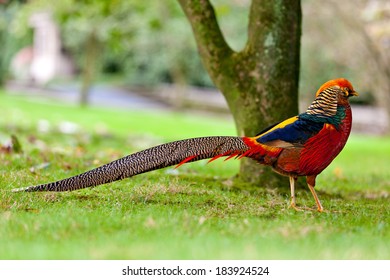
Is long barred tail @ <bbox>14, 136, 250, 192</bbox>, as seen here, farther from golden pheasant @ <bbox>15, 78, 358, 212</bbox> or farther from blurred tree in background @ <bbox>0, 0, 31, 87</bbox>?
blurred tree in background @ <bbox>0, 0, 31, 87</bbox>

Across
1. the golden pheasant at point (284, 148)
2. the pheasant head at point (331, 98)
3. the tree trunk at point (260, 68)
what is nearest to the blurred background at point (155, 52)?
the tree trunk at point (260, 68)

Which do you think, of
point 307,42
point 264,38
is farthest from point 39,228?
point 307,42

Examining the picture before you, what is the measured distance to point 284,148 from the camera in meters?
5.71

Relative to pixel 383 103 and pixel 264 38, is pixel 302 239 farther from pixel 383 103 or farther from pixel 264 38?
pixel 383 103

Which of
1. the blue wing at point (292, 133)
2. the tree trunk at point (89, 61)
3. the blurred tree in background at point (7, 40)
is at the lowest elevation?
the blue wing at point (292, 133)

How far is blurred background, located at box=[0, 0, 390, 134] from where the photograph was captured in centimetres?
2197

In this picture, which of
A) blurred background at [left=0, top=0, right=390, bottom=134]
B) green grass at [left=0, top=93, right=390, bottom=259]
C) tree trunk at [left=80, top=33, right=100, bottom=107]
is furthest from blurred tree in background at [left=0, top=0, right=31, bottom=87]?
green grass at [left=0, top=93, right=390, bottom=259]

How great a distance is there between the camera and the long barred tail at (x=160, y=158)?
5766 millimetres

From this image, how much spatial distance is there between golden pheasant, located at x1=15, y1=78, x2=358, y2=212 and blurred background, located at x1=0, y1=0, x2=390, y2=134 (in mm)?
7135

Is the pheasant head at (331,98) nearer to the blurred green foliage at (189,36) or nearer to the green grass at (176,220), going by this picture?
the green grass at (176,220)

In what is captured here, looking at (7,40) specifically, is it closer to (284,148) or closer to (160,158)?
(160,158)

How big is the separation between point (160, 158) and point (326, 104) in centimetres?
150

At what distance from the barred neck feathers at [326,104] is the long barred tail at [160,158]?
68cm

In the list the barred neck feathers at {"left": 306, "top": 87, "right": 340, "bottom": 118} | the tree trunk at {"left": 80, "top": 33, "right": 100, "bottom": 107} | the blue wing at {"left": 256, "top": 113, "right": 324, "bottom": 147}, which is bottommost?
the blue wing at {"left": 256, "top": 113, "right": 324, "bottom": 147}
